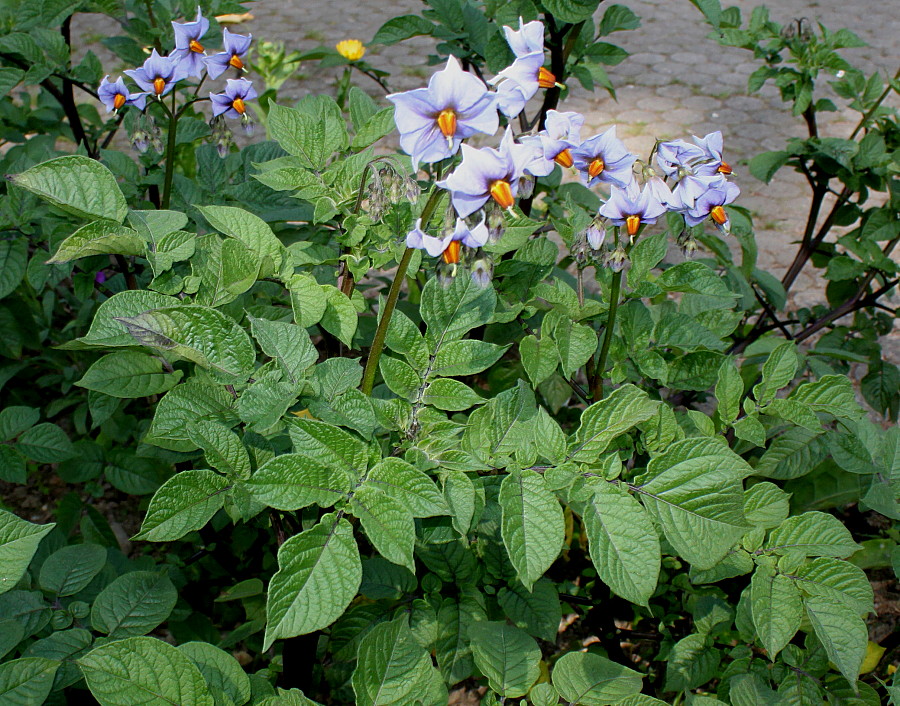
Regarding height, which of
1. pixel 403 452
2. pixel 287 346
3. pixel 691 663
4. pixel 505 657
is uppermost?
pixel 287 346

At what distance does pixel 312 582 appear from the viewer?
927 mm

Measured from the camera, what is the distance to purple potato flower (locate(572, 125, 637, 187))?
1.17 meters

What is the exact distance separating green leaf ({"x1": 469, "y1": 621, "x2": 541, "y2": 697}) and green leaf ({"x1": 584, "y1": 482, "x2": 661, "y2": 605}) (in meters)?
0.26

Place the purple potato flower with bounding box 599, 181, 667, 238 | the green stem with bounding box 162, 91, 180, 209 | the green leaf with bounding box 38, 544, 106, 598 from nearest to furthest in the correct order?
the purple potato flower with bounding box 599, 181, 667, 238, the green leaf with bounding box 38, 544, 106, 598, the green stem with bounding box 162, 91, 180, 209

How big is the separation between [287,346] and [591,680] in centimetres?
69

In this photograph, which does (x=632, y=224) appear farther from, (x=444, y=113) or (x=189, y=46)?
(x=189, y=46)

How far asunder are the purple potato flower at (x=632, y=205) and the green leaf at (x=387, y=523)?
57 cm

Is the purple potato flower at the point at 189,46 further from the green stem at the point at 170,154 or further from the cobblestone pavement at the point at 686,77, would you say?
the cobblestone pavement at the point at 686,77

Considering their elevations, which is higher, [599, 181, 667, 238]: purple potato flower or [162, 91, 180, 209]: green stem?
[599, 181, 667, 238]: purple potato flower

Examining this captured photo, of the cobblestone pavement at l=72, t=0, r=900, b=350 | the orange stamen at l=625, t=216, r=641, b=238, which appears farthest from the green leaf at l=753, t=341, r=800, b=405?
the cobblestone pavement at l=72, t=0, r=900, b=350

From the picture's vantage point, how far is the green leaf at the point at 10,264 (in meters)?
1.69

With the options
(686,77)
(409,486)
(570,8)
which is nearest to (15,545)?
(409,486)

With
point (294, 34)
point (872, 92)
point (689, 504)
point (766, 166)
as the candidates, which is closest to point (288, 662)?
point (689, 504)

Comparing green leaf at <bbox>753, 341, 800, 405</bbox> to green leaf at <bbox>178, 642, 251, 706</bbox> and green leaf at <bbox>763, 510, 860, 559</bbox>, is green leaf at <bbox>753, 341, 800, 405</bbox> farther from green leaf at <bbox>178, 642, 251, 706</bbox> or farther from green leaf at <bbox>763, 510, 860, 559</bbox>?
green leaf at <bbox>178, 642, 251, 706</bbox>
